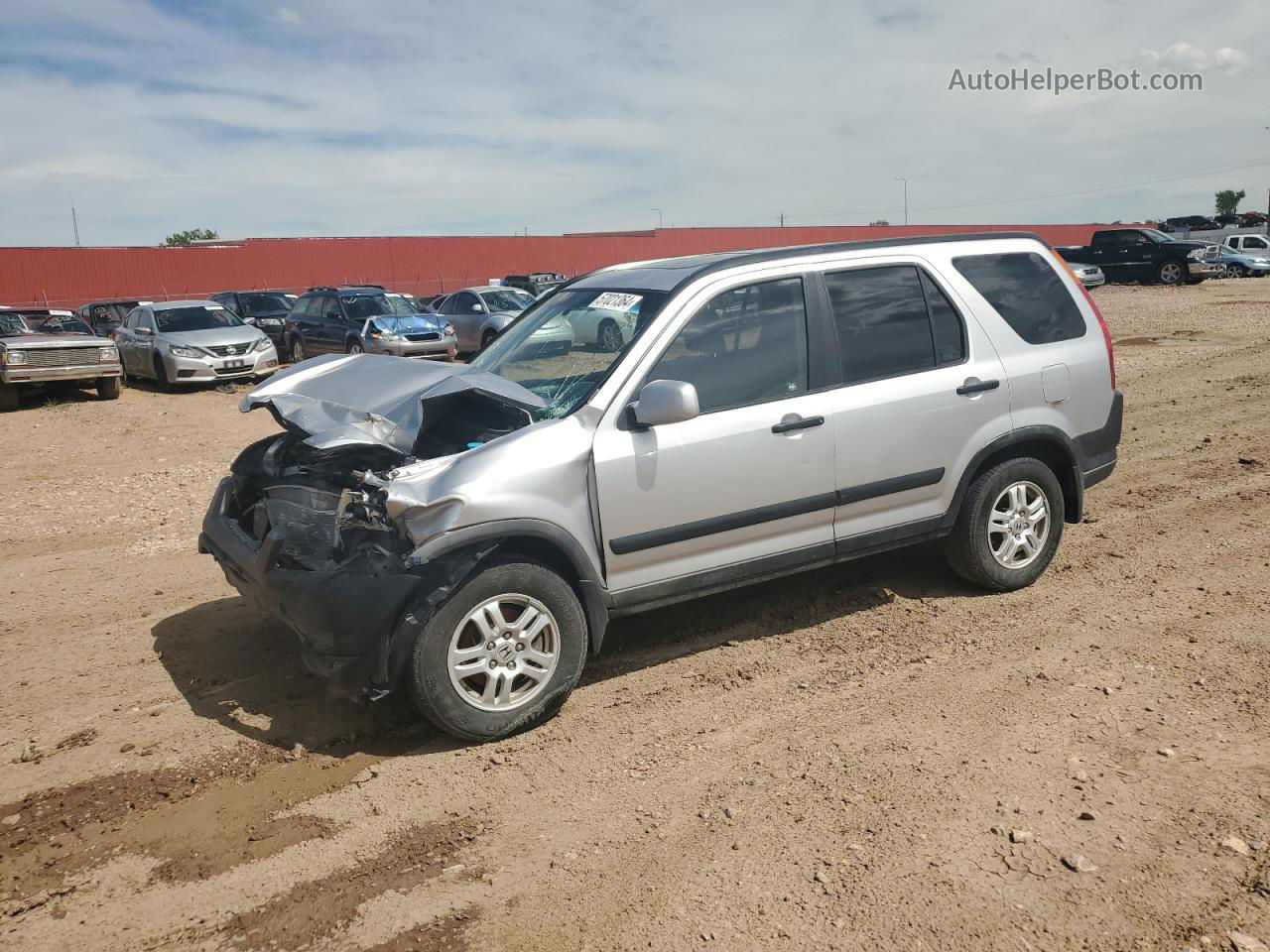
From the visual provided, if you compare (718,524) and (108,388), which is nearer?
(718,524)

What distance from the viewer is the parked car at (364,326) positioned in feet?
64.4

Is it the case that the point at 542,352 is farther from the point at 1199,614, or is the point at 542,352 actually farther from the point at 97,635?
the point at 1199,614

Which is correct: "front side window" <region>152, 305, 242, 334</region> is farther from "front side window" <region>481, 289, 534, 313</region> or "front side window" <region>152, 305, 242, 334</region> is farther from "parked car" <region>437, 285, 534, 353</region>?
"front side window" <region>481, 289, 534, 313</region>

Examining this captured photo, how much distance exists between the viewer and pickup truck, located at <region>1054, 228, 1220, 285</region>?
29.5 meters

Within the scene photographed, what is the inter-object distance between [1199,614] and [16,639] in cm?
636

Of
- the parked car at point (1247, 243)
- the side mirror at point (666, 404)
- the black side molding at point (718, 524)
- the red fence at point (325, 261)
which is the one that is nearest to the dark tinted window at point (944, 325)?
the black side molding at point (718, 524)

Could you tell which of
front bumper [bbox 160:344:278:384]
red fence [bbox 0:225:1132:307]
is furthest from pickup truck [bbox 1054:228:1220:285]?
front bumper [bbox 160:344:278:384]

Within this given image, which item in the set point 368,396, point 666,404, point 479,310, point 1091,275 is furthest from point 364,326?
point 1091,275

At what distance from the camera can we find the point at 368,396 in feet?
15.9

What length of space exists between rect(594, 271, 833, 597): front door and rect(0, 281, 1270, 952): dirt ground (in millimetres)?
621

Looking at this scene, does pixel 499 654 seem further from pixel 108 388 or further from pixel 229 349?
pixel 229 349

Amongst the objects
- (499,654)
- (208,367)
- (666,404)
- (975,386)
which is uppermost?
(666,404)

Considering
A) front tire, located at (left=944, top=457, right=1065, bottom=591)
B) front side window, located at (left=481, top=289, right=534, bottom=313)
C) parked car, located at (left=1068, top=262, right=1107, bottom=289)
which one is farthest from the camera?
parked car, located at (left=1068, top=262, right=1107, bottom=289)

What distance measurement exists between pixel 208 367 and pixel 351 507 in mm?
14442
